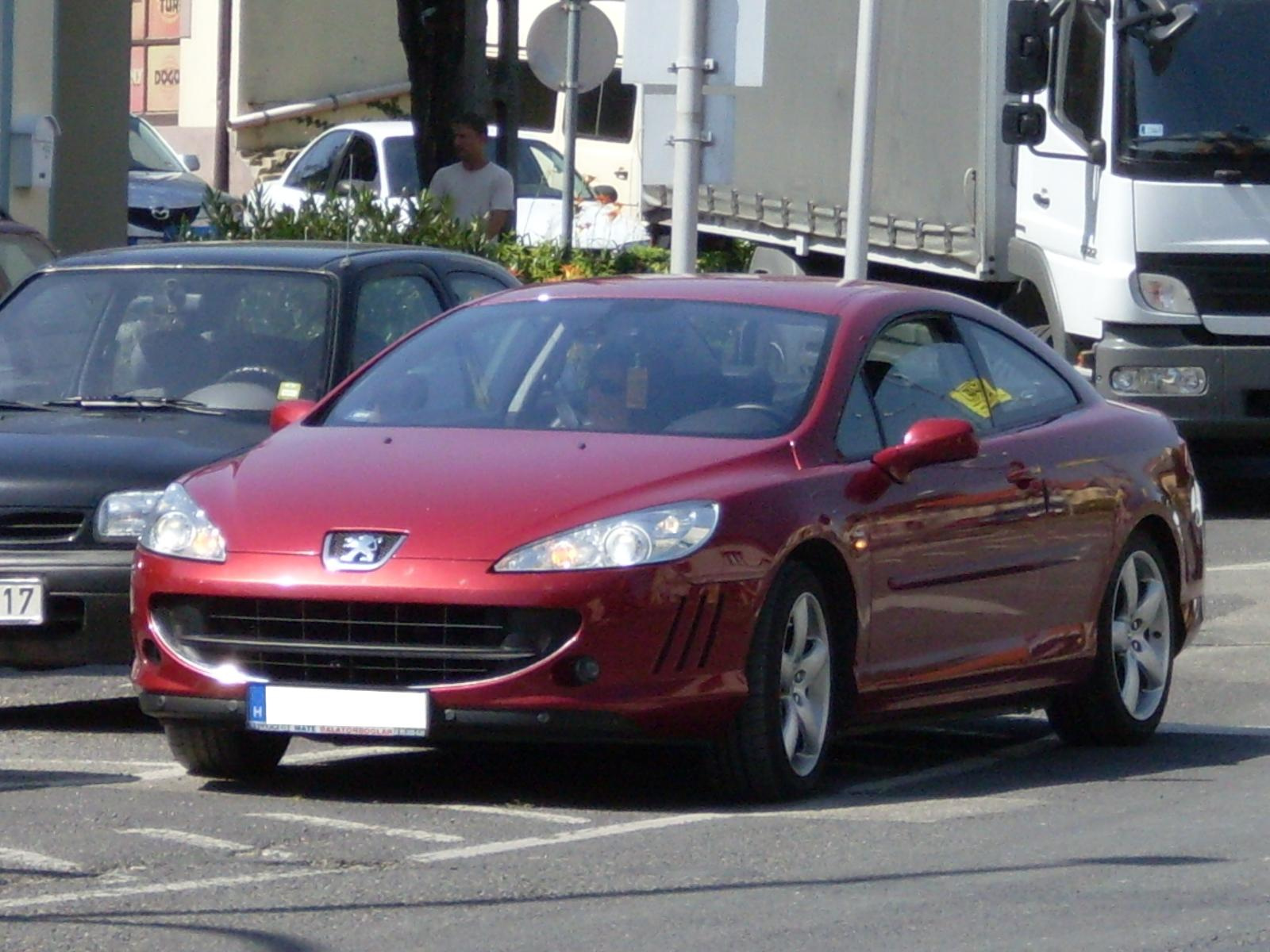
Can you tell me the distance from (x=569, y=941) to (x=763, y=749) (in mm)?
1801

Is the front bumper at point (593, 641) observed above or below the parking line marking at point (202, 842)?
above

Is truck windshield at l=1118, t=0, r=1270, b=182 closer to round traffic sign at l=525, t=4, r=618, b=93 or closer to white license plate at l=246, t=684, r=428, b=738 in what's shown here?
round traffic sign at l=525, t=4, r=618, b=93

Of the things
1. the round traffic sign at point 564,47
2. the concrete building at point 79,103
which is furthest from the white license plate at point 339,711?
the concrete building at point 79,103

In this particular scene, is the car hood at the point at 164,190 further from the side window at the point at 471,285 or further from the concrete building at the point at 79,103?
the side window at the point at 471,285

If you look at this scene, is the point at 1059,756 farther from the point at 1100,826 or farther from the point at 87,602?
the point at 87,602

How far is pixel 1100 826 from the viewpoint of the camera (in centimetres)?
771

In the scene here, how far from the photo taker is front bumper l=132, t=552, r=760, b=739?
7.55 meters

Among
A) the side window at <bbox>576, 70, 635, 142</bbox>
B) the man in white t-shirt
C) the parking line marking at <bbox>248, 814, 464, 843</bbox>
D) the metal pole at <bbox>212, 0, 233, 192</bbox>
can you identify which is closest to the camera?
the parking line marking at <bbox>248, 814, 464, 843</bbox>

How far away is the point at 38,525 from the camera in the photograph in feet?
30.5

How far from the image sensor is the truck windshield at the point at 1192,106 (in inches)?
647

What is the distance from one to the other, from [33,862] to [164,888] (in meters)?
0.46

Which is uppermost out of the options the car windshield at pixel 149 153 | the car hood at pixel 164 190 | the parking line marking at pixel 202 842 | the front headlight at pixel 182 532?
the car windshield at pixel 149 153

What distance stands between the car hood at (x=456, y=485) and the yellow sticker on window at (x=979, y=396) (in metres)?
1.12

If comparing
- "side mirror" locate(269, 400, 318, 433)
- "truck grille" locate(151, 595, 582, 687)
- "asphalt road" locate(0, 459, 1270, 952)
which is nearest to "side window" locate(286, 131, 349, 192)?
"asphalt road" locate(0, 459, 1270, 952)
